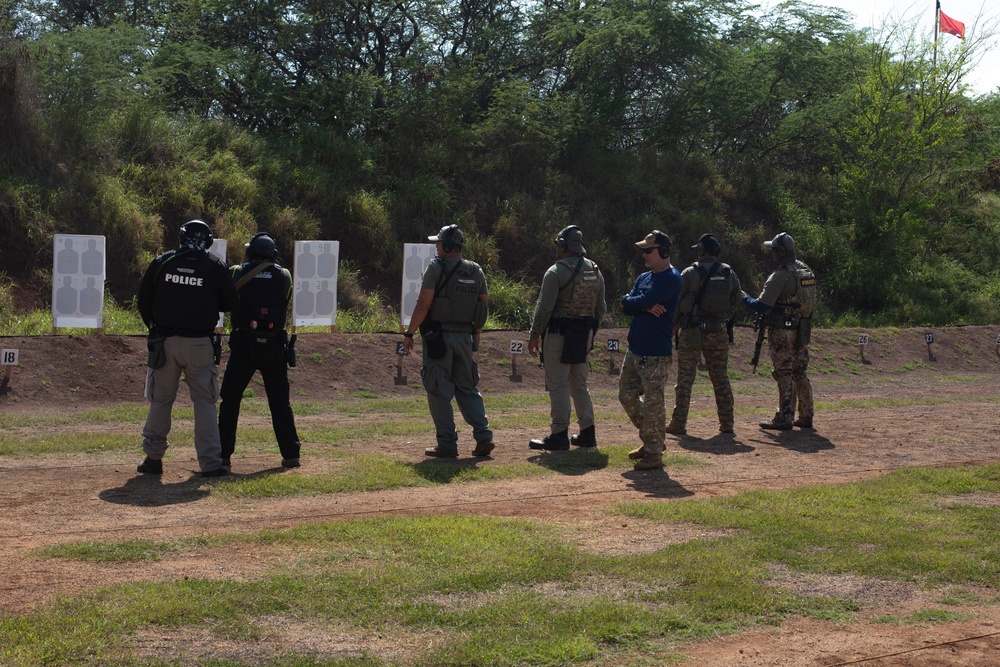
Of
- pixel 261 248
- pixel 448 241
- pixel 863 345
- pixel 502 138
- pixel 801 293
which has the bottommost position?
pixel 863 345

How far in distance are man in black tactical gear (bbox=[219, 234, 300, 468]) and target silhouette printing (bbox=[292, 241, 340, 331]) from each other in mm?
9467

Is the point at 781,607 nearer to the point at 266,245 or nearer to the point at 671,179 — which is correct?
the point at 266,245

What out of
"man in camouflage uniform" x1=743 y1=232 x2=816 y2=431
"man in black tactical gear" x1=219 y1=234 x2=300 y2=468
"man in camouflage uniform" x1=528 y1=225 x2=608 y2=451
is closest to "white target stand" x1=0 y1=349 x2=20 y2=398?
"man in black tactical gear" x1=219 y1=234 x2=300 y2=468

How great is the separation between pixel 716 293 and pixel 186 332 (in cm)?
603

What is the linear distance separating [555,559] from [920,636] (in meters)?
2.15

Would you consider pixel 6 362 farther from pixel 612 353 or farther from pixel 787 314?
pixel 612 353

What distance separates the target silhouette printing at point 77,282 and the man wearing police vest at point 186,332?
885 cm

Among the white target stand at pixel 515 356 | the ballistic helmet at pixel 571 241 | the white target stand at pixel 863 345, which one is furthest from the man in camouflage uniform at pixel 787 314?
the white target stand at pixel 863 345

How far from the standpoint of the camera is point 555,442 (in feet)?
36.1

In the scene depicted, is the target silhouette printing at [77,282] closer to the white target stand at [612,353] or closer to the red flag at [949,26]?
the white target stand at [612,353]

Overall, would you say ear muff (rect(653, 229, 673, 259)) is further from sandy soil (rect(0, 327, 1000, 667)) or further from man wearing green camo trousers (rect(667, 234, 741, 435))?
man wearing green camo trousers (rect(667, 234, 741, 435))

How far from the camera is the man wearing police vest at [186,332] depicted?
8.93 m

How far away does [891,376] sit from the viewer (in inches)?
903

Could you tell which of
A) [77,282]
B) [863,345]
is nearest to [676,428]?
[77,282]
